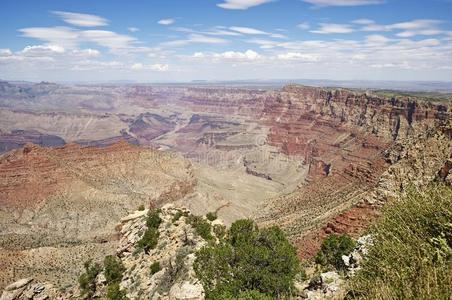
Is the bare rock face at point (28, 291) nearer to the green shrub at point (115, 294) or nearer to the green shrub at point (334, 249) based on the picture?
the green shrub at point (115, 294)

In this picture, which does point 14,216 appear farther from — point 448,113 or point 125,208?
point 448,113

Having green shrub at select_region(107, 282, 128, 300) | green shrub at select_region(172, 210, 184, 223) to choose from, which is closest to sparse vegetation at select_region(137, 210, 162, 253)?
green shrub at select_region(172, 210, 184, 223)

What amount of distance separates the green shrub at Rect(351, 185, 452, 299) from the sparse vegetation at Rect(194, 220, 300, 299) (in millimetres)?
10434

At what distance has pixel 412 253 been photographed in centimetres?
1286

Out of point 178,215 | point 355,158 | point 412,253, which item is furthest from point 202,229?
point 355,158

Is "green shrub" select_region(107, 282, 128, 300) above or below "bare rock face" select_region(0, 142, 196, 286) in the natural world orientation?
above

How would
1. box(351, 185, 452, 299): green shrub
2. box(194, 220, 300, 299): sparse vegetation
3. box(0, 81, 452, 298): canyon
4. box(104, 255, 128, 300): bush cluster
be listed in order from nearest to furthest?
box(351, 185, 452, 299): green shrub
box(194, 220, 300, 299): sparse vegetation
box(104, 255, 128, 300): bush cluster
box(0, 81, 452, 298): canyon

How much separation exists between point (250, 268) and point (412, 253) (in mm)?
14533

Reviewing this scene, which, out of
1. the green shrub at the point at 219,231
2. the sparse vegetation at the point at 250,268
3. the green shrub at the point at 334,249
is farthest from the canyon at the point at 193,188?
the green shrub at the point at 219,231

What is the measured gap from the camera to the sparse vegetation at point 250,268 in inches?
996

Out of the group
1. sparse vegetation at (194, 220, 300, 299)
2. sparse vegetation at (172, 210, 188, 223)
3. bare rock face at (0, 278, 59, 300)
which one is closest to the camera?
sparse vegetation at (194, 220, 300, 299)

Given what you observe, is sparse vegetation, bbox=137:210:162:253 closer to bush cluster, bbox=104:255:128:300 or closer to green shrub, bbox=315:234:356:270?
bush cluster, bbox=104:255:128:300

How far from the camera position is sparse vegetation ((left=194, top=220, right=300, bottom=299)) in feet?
83.0

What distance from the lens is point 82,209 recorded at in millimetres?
90688
